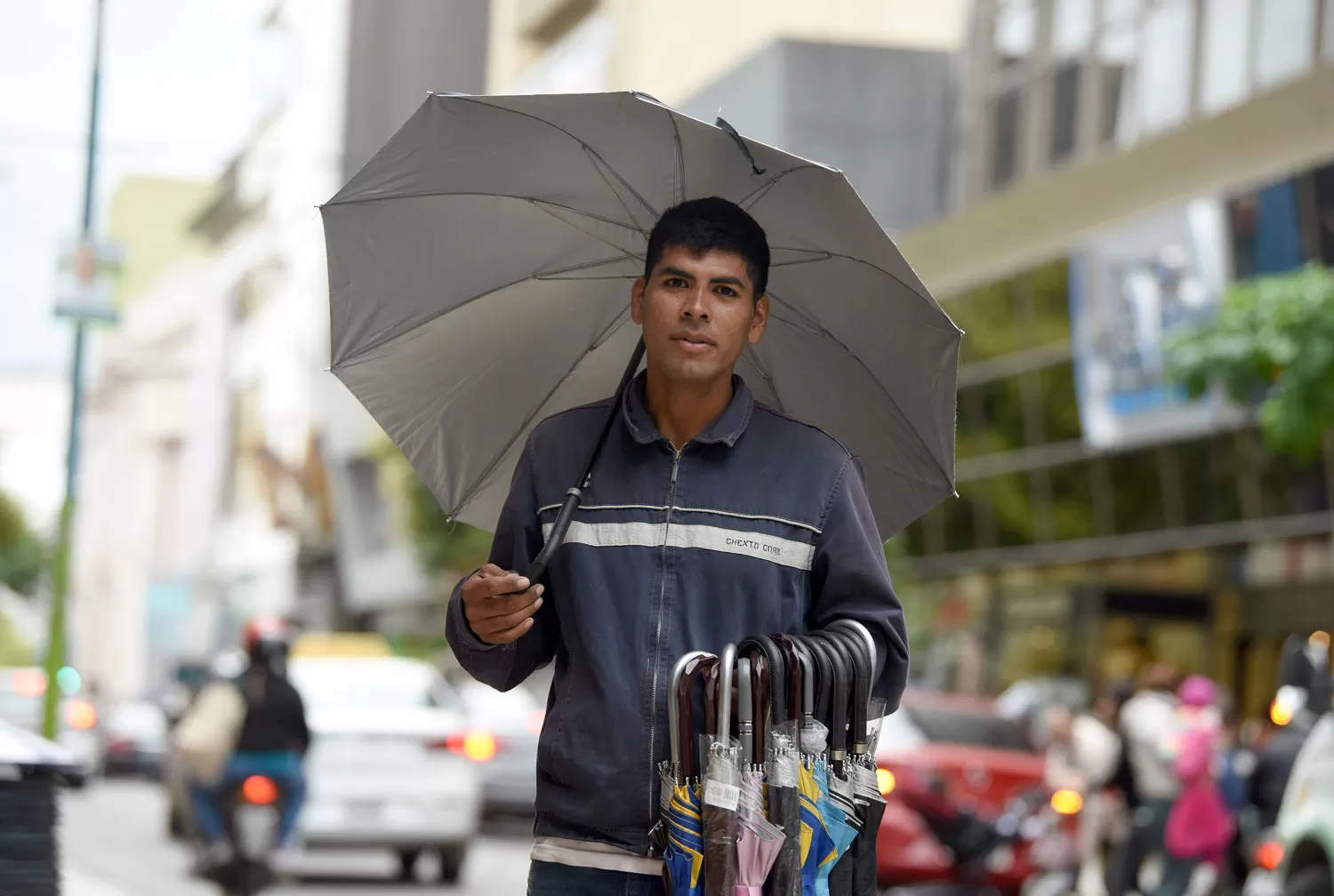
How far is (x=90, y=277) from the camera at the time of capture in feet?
53.6

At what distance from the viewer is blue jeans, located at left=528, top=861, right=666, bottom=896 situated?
351 centimetres

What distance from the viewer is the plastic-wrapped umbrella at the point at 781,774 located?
325cm

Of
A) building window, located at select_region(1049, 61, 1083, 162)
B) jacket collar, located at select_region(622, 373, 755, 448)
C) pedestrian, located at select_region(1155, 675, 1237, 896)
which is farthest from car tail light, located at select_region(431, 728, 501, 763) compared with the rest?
building window, located at select_region(1049, 61, 1083, 162)

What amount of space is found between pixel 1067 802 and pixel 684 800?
442 inches

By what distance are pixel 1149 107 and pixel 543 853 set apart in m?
25.5

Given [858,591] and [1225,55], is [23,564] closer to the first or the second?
[1225,55]

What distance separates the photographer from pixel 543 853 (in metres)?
3.59

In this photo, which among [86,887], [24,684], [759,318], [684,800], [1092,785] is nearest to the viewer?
[684,800]

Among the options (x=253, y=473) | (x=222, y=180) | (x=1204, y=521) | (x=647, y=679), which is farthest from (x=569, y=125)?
(x=222, y=180)

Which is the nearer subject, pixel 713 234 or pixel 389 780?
pixel 713 234

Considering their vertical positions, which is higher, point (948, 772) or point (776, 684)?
point (776, 684)

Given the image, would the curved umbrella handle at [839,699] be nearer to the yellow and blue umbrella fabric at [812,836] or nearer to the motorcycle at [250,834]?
the yellow and blue umbrella fabric at [812,836]

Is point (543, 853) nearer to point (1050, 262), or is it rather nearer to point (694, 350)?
point (694, 350)

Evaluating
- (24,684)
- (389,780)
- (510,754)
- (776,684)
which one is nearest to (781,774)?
(776,684)
